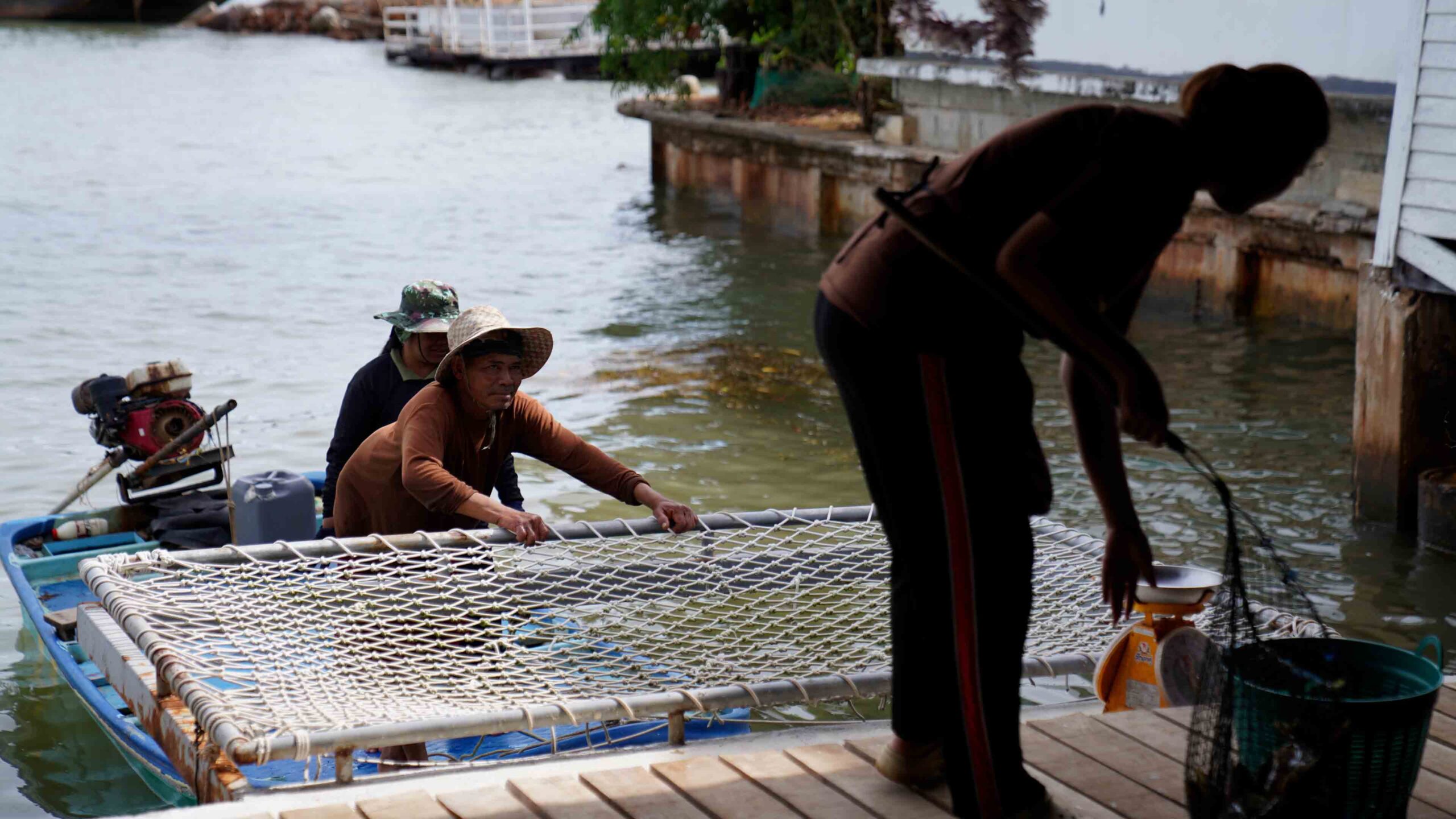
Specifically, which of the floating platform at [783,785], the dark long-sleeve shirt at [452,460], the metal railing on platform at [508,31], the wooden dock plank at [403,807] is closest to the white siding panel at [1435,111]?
the floating platform at [783,785]

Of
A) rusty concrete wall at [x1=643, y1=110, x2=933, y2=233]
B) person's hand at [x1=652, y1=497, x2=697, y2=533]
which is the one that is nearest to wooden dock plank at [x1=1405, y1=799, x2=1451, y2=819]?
person's hand at [x1=652, y1=497, x2=697, y2=533]

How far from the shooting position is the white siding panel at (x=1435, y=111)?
721cm

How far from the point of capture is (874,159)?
612 inches

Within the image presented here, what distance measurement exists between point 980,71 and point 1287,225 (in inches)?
160

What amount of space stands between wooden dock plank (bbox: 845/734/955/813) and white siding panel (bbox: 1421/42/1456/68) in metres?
5.47

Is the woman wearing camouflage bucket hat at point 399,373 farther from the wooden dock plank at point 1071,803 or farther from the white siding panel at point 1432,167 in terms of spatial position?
the white siding panel at point 1432,167

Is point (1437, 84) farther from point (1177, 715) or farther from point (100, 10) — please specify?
point (100, 10)

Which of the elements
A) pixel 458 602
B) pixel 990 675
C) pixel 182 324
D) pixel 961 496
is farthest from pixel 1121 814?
pixel 182 324

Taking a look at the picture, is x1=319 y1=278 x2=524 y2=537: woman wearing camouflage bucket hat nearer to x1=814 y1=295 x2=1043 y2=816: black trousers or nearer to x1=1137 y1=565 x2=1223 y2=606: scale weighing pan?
x1=1137 y1=565 x2=1223 y2=606: scale weighing pan

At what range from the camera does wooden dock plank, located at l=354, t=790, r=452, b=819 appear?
297cm

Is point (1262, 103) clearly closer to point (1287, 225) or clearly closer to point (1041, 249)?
point (1041, 249)

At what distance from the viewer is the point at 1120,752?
3.29 m

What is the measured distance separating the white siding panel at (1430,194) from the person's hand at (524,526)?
5015 millimetres

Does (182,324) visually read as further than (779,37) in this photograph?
No
